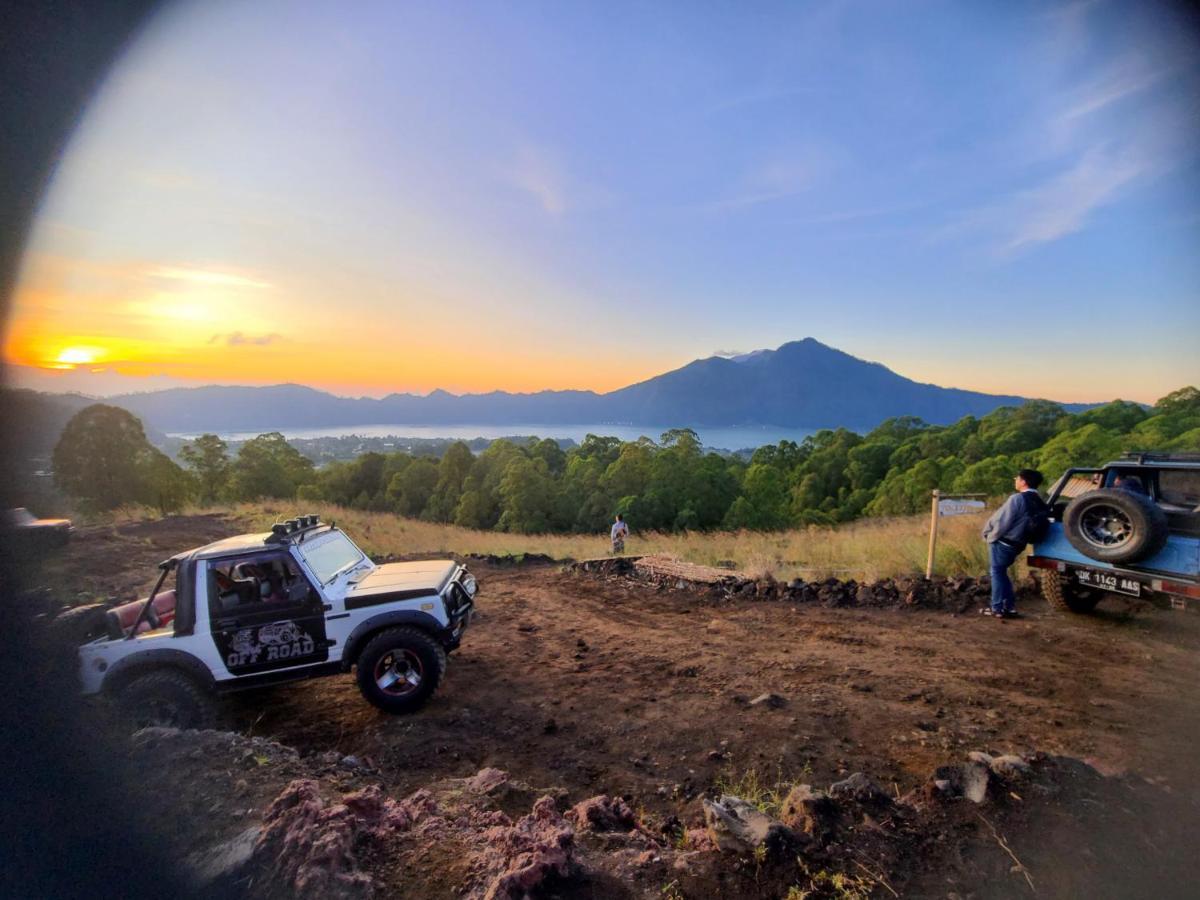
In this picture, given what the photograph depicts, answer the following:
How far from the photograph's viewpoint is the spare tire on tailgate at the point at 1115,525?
609cm

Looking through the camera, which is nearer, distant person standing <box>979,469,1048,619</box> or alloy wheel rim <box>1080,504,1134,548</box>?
alloy wheel rim <box>1080,504,1134,548</box>

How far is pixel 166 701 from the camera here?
4.84 meters

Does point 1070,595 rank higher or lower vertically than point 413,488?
higher

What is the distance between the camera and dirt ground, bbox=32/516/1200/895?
419cm

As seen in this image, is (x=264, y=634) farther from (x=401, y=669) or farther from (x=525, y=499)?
(x=525, y=499)

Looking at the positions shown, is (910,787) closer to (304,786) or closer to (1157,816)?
(1157,816)

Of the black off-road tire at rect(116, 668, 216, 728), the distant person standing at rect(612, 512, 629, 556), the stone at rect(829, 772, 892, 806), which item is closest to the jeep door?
the black off-road tire at rect(116, 668, 216, 728)

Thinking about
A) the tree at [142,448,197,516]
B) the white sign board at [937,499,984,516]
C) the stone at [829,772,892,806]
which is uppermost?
the white sign board at [937,499,984,516]

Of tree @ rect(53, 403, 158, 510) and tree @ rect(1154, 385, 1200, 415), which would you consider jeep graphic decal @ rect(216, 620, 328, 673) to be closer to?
tree @ rect(53, 403, 158, 510)

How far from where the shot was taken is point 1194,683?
5.30 m

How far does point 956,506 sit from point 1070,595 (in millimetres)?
1812

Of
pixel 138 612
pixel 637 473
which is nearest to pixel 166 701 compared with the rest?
pixel 138 612

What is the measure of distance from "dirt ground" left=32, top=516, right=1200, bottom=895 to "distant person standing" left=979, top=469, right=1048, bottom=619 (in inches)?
13.3

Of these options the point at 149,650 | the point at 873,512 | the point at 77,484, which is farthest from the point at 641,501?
A: the point at 149,650
